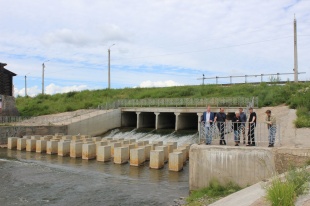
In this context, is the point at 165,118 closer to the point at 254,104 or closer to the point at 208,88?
the point at 208,88

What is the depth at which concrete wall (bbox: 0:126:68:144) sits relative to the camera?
2647cm

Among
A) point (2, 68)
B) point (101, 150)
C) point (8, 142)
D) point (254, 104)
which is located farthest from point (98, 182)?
point (2, 68)

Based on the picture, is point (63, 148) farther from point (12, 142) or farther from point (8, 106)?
point (8, 106)

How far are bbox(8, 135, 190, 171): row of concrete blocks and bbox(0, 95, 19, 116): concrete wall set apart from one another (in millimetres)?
10939

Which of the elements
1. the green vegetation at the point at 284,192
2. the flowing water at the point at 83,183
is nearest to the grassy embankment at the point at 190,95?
the flowing water at the point at 83,183

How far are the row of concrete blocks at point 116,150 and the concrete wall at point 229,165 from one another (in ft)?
15.3

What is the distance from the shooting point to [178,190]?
13.2m

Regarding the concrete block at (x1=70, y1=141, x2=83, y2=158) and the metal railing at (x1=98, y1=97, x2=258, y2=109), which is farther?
the metal railing at (x1=98, y1=97, x2=258, y2=109)

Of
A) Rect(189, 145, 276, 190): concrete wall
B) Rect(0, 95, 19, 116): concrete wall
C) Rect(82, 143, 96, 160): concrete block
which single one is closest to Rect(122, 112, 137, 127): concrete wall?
Rect(0, 95, 19, 116): concrete wall

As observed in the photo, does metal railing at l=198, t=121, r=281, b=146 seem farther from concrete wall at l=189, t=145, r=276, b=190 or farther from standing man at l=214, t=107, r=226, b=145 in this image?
concrete wall at l=189, t=145, r=276, b=190

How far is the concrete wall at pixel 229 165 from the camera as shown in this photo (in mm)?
10938

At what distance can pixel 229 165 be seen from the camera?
1145 centimetres

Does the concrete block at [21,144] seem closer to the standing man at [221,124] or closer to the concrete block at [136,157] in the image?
the concrete block at [136,157]

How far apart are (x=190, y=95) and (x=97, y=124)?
13.9 meters
